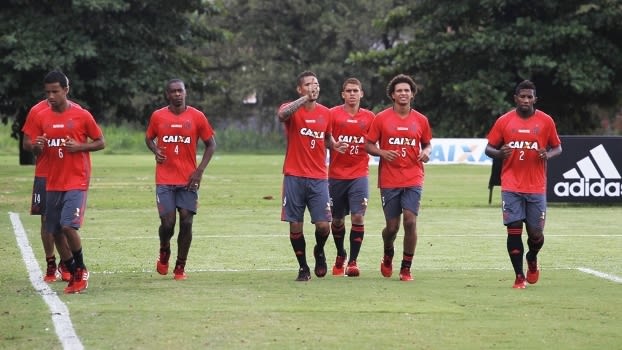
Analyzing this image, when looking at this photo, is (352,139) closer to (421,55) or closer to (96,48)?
(96,48)

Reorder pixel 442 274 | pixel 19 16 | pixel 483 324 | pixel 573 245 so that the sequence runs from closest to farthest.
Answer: pixel 483 324 → pixel 442 274 → pixel 573 245 → pixel 19 16

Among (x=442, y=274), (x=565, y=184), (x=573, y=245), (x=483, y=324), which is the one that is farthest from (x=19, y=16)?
(x=483, y=324)

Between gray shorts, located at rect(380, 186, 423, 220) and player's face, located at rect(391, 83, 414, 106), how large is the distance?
0.89 meters

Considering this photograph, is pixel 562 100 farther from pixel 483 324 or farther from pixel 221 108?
pixel 483 324

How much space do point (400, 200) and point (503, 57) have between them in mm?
39369

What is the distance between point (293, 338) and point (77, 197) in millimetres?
3848

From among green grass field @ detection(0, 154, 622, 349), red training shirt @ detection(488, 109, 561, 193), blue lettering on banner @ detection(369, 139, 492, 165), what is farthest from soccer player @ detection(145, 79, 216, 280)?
blue lettering on banner @ detection(369, 139, 492, 165)

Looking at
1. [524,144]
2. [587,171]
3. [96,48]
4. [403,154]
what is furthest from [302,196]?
[96,48]

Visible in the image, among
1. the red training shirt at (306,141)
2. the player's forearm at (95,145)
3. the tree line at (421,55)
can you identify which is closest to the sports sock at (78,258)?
the player's forearm at (95,145)

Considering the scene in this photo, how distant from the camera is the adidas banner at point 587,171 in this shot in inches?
1077

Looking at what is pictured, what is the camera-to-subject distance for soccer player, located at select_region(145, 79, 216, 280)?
47.2ft

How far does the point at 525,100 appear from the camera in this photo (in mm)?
13828

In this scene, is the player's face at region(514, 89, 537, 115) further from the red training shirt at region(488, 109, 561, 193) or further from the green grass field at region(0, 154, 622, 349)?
the green grass field at region(0, 154, 622, 349)

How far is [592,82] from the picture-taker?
51.9 m
